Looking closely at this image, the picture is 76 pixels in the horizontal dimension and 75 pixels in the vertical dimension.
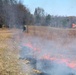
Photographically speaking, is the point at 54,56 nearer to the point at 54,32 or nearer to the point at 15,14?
the point at 54,32

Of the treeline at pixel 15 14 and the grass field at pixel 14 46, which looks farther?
the treeline at pixel 15 14

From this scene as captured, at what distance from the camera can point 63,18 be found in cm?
997

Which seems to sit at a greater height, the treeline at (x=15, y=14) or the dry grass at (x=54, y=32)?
the treeline at (x=15, y=14)

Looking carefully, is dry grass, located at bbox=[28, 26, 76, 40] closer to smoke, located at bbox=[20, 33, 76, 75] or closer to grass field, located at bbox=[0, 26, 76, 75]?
grass field, located at bbox=[0, 26, 76, 75]

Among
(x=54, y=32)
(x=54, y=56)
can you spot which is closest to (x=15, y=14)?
(x=54, y=32)

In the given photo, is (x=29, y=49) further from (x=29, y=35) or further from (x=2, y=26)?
(x=2, y=26)

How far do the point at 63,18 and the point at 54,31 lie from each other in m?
0.80

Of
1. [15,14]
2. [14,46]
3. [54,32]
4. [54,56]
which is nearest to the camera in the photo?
[14,46]

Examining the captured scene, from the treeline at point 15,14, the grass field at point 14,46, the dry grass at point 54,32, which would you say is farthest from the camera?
the treeline at point 15,14

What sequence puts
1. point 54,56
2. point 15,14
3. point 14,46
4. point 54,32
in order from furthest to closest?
point 15,14 < point 54,32 < point 54,56 < point 14,46

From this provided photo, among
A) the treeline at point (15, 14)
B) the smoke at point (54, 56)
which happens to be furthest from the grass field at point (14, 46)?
the treeline at point (15, 14)

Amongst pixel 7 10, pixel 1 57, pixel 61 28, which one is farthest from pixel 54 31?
pixel 7 10

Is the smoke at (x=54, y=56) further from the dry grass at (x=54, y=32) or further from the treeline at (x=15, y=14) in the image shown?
the treeline at (x=15, y=14)

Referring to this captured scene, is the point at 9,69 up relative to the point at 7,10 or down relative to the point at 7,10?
down
